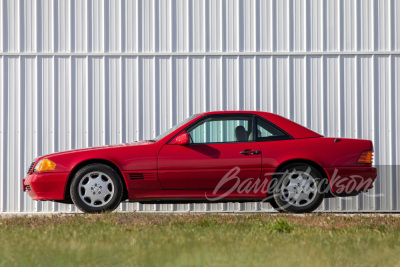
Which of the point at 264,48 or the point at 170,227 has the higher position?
the point at 264,48

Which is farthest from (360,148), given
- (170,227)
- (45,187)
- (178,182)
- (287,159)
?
(45,187)

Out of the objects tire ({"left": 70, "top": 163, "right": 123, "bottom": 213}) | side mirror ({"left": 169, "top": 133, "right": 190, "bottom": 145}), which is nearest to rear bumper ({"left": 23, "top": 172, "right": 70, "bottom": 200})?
tire ({"left": 70, "top": 163, "right": 123, "bottom": 213})

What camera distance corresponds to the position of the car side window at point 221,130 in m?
9.31

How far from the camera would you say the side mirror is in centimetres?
916

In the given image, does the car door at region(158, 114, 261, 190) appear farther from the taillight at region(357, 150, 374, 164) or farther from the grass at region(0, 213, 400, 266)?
the taillight at region(357, 150, 374, 164)

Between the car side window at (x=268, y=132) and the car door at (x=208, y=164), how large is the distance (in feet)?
0.69

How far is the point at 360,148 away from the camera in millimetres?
9305

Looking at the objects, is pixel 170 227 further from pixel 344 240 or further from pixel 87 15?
pixel 87 15

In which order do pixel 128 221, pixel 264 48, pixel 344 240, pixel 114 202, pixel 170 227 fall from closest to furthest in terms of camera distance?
pixel 344 240 < pixel 170 227 < pixel 128 221 < pixel 114 202 < pixel 264 48

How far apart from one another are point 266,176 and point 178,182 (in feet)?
3.82

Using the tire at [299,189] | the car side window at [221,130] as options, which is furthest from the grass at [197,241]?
the car side window at [221,130]

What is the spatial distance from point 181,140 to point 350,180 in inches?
90.4

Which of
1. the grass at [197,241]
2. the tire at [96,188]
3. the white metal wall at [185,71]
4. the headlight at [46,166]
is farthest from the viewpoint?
the white metal wall at [185,71]

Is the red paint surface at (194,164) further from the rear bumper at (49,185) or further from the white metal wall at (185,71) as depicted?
the white metal wall at (185,71)
